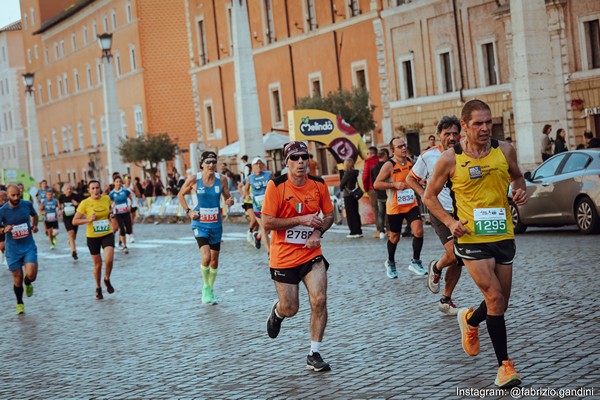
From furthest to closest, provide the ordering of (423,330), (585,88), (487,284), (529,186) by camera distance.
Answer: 1. (585,88)
2. (529,186)
3. (423,330)
4. (487,284)

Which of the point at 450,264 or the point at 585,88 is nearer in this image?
the point at 450,264

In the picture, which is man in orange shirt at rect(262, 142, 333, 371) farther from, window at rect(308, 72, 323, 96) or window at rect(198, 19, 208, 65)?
window at rect(198, 19, 208, 65)

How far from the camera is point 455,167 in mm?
8742

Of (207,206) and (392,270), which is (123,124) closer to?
(207,206)

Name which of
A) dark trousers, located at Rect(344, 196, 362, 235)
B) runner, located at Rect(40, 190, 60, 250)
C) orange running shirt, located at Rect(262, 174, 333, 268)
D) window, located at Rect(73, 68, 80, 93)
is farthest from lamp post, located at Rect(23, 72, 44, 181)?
orange running shirt, located at Rect(262, 174, 333, 268)

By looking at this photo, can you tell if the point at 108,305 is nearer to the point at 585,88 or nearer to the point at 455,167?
the point at 455,167

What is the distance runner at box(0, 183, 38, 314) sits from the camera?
17578mm

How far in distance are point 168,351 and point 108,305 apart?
5.57 m

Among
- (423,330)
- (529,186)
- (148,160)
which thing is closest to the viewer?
(423,330)

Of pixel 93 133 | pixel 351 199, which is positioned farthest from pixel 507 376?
pixel 93 133

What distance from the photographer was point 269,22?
195ft

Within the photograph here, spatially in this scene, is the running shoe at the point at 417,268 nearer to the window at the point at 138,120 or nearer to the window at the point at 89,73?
the window at the point at 138,120

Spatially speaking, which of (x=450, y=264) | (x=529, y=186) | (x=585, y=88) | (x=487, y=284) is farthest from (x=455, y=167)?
(x=585, y=88)

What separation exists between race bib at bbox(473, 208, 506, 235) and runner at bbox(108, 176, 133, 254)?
21725mm
